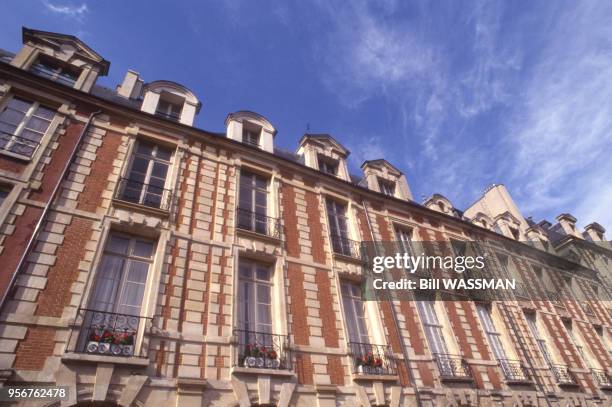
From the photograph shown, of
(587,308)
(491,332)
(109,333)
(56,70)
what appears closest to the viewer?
(109,333)

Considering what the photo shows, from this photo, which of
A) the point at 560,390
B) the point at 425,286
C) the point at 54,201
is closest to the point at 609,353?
the point at 560,390

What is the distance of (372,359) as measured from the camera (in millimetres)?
7738

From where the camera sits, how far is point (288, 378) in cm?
647

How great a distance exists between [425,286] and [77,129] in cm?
973

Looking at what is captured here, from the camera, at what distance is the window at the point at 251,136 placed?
422 inches

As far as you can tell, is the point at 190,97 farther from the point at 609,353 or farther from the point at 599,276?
the point at 599,276

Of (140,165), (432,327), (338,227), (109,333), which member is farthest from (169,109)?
(432,327)

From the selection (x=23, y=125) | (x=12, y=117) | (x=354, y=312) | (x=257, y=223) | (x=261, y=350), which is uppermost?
(x=12, y=117)

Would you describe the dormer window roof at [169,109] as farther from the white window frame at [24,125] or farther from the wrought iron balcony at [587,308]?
the wrought iron balcony at [587,308]

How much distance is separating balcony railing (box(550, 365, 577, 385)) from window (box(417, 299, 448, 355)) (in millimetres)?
4477

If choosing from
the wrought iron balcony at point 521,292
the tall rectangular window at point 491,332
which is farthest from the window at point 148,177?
the wrought iron balcony at point 521,292

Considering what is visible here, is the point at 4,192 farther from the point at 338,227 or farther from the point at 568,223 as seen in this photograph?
the point at 568,223

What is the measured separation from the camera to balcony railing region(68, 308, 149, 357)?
5.29m

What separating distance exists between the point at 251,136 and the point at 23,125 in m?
5.56
